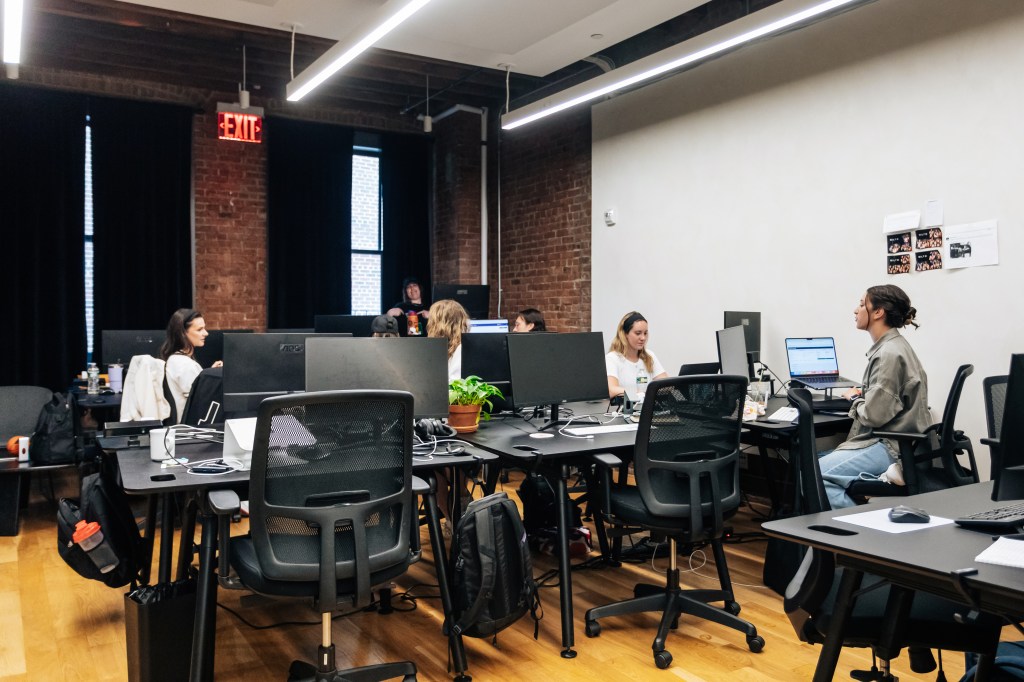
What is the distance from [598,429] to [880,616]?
1823mm

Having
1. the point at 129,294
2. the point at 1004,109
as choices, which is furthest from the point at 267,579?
the point at 129,294

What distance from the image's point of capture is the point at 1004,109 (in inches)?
168

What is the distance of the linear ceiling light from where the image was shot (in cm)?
444

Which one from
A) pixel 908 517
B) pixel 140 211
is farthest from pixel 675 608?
pixel 140 211

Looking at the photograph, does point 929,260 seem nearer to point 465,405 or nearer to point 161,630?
point 465,405

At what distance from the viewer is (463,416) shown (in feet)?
12.1

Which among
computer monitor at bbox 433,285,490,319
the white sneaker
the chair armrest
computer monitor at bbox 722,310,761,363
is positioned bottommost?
the white sneaker

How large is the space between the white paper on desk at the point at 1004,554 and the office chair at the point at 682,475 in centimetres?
135

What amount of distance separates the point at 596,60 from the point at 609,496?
15.5 ft

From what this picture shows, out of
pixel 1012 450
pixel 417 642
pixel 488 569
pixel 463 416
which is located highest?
pixel 1012 450

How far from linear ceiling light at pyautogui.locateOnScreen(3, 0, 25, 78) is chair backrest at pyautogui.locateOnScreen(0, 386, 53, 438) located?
2279 millimetres

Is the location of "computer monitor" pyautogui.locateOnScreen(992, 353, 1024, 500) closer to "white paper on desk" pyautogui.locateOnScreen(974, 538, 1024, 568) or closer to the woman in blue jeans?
"white paper on desk" pyautogui.locateOnScreen(974, 538, 1024, 568)

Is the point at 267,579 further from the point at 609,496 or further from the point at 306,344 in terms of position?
the point at 609,496

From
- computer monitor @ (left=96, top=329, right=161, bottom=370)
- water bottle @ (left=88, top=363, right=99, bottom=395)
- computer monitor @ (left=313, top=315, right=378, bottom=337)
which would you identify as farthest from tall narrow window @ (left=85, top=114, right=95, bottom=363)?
computer monitor @ (left=313, top=315, right=378, bottom=337)
